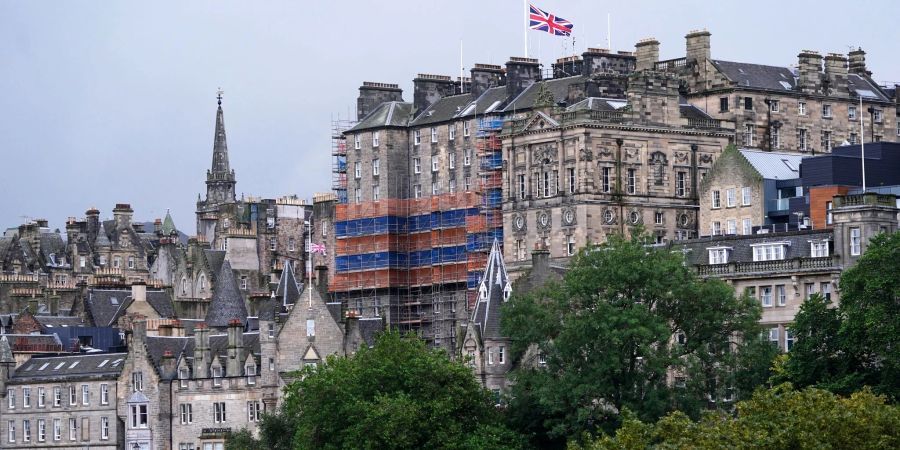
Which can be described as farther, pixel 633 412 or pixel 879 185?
pixel 879 185

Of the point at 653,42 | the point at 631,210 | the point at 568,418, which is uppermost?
the point at 653,42

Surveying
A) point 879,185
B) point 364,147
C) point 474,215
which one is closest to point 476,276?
point 474,215

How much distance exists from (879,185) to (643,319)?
1280 inches

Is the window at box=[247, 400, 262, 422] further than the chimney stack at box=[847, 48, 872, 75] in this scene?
No

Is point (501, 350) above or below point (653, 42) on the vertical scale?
below

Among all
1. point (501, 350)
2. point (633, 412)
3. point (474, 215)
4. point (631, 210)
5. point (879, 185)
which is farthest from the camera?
point (474, 215)

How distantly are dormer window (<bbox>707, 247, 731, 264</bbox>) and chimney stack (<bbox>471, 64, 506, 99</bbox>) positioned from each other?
161ft

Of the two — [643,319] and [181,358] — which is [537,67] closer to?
[181,358]

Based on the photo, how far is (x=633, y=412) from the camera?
121 meters

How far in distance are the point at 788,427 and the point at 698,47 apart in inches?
3038

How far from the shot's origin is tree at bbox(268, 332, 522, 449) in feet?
428

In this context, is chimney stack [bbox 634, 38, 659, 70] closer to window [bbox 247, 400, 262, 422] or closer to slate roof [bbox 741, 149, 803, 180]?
slate roof [bbox 741, 149, 803, 180]

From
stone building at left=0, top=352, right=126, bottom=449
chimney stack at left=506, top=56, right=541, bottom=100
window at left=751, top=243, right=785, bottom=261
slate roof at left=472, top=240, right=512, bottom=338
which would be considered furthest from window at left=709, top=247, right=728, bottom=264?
chimney stack at left=506, top=56, right=541, bottom=100

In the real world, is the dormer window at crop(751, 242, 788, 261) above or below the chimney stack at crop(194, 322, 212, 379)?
above
